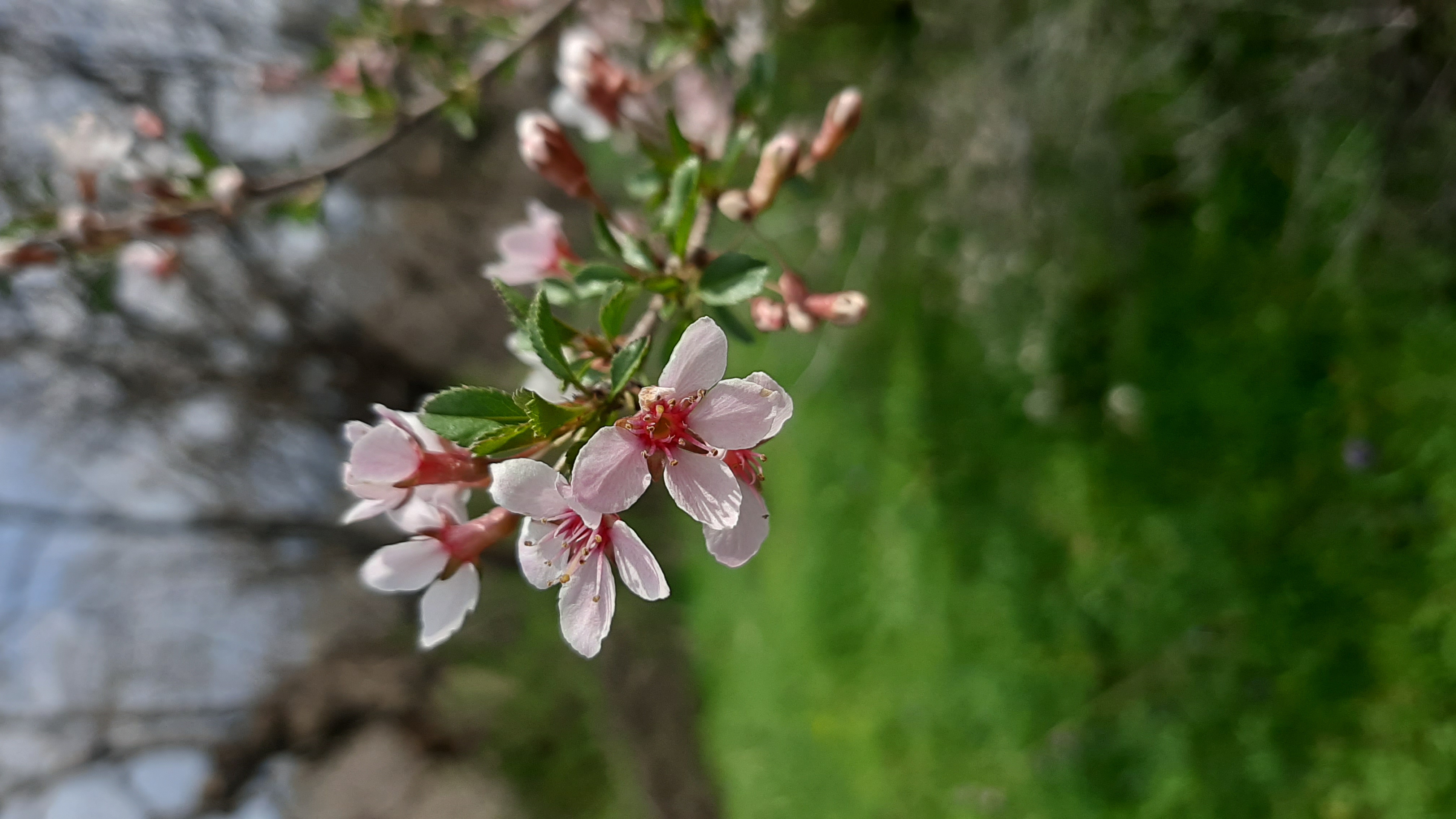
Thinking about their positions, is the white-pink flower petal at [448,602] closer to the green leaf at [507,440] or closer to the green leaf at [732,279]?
the green leaf at [507,440]

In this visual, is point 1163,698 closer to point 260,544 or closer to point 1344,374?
point 1344,374

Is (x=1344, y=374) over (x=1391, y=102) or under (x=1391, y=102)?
under

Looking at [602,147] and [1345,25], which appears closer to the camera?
[1345,25]

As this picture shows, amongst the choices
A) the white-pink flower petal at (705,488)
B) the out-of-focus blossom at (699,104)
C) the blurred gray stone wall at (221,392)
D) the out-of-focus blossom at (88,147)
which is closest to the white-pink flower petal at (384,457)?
the white-pink flower petal at (705,488)

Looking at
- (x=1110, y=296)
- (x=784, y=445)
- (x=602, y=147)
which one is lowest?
(x=1110, y=296)

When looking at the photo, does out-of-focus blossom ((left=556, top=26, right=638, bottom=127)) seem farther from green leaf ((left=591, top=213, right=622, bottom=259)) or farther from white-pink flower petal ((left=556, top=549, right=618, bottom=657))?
white-pink flower petal ((left=556, top=549, right=618, bottom=657))

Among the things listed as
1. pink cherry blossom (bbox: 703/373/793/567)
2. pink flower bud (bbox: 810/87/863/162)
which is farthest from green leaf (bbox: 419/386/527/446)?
pink flower bud (bbox: 810/87/863/162)

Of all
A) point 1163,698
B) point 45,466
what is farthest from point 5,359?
point 1163,698

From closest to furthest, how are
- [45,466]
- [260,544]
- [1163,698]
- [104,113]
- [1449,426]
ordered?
[1449,426]
[1163,698]
[104,113]
[45,466]
[260,544]

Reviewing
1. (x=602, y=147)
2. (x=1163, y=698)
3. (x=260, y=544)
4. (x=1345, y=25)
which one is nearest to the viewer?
(x=1345, y=25)
